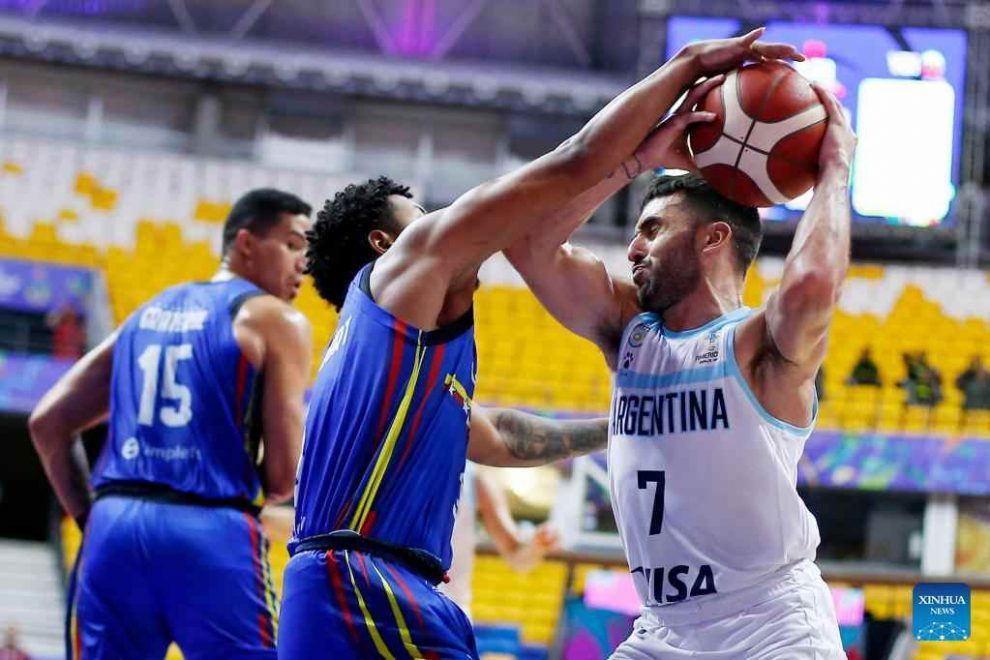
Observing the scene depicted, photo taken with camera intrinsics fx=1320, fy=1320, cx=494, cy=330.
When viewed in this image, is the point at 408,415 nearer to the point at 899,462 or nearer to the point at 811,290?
the point at 811,290

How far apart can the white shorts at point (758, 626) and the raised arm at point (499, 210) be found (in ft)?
3.42

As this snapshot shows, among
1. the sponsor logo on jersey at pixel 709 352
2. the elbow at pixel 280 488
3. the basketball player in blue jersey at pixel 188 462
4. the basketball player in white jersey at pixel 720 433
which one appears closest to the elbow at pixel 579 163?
the basketball player in white jersey at pixel 720 433

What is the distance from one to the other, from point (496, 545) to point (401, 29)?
1741 cm

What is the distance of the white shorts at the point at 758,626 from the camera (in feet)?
11.2

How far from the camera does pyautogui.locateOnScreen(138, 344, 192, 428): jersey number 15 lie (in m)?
4.60

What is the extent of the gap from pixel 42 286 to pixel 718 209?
49.8 ft

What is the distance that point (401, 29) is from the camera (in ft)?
74.2

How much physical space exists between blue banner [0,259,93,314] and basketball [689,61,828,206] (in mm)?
15118

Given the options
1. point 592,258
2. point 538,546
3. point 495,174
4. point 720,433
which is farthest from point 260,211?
point 495,174

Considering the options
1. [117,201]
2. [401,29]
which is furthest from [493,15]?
[117,201]

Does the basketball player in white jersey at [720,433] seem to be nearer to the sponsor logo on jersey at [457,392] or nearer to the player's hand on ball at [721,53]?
the player's hand on ball at [721,53]

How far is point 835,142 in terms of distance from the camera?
11.7ft

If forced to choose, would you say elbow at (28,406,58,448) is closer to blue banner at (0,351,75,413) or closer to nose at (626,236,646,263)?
nose at (626,236,646,263)

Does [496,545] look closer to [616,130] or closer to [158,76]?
[616,130]
